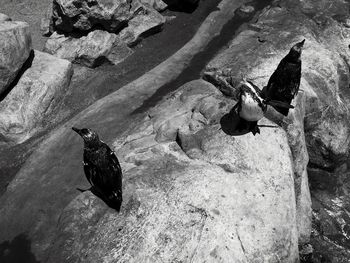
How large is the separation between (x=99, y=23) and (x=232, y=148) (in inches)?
292

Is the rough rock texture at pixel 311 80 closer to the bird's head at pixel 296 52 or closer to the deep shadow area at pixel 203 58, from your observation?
the deep shadow area at pixel 203 58

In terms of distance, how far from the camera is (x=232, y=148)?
27.1ft

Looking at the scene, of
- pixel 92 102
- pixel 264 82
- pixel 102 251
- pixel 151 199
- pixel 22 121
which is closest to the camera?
pixel 102 251

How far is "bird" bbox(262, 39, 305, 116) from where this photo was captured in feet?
28.3

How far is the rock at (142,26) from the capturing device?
13688 millimetres

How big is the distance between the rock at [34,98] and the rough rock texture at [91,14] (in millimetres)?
1820

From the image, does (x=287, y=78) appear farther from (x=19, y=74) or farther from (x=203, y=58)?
(x=19, y=74)

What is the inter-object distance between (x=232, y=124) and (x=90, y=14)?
22.8ft

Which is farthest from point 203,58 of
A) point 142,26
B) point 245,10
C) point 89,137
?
point 89,137

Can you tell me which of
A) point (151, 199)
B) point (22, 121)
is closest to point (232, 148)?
point (151, 199)

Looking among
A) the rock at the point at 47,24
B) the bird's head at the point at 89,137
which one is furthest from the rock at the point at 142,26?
the bird's head at the point at 89,137

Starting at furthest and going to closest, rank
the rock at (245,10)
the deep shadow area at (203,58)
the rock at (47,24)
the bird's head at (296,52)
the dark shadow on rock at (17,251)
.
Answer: the rock at (245,10) < the rock at (47,24) < the deep shadow area at (203,58) < the bird's head at (296,52) < the dark shadow on rock at (17,251)

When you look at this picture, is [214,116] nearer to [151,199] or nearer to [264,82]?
[264,82]

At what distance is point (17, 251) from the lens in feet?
25.4
